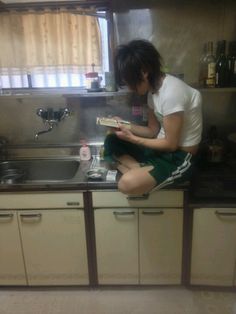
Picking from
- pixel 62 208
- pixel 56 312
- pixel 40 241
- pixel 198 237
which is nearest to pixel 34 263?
pixel 40 241

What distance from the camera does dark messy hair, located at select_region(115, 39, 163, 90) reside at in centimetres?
138

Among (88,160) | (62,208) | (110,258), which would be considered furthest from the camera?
(88,160)

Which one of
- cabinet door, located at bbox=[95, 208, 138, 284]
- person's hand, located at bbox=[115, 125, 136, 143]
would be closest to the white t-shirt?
person's hand, located at bbox=[115, 125, 136, 143]

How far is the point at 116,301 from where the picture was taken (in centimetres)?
170

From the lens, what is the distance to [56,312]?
1.64m

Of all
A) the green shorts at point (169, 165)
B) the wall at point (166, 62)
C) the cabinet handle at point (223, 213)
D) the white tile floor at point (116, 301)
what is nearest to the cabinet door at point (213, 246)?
the cabinet handle at point (223, 213)

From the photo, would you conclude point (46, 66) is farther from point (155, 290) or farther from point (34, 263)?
point (155, 290)

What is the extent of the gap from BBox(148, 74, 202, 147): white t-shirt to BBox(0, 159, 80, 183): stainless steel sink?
74cm

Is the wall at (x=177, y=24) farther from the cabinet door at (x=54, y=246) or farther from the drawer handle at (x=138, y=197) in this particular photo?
the cabinet door at (x=54, y=246)

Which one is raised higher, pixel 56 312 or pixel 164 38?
pixel 164 38

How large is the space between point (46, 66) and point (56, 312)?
152 cm

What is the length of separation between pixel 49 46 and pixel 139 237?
133cm

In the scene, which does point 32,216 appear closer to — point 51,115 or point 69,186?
point 69,186

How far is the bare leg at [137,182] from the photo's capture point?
143cm
